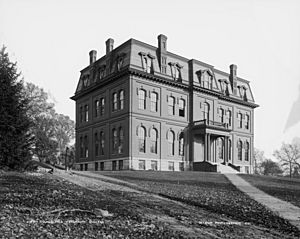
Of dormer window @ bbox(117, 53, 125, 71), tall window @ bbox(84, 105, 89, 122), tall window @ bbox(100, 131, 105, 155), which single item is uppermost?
dormer window @ bbox(117, 53, 125, 71)

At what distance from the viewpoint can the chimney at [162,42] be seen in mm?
41006

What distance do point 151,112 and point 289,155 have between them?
6234 cm

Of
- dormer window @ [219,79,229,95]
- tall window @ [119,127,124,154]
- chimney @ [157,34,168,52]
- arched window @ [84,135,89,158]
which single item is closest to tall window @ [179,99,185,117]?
chimney @ [157,34,168,52]

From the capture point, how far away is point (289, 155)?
8912 cm

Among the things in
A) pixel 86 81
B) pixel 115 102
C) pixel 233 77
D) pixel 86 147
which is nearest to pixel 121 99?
pixel 115 102

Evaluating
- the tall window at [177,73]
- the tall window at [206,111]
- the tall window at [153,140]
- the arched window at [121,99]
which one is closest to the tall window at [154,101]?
the tall window at [153,140]

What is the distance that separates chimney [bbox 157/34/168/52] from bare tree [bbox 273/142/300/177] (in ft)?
184

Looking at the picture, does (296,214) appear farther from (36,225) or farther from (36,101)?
(36,101)

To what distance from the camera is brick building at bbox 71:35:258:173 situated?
38.0 metres

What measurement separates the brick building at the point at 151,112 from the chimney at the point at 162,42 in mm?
122

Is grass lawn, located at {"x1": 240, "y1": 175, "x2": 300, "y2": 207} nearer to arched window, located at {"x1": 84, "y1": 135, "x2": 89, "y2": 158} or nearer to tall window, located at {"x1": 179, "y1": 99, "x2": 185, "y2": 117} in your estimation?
tall window, located at {"x1": 179, "y1": 99, "x2": 185, "y2": 117}

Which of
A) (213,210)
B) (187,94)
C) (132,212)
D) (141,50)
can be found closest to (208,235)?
(132,212)

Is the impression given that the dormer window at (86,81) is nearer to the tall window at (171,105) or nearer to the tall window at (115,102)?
the tall window at (115,102)

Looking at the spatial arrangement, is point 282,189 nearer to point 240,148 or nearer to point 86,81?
point 240,148
